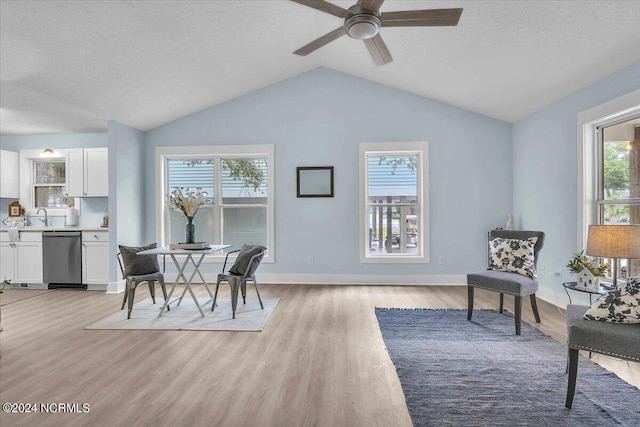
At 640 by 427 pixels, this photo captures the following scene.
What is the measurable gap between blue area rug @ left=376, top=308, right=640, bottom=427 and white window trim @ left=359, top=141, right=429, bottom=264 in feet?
6.67

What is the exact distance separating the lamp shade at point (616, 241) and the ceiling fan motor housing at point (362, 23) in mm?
2331

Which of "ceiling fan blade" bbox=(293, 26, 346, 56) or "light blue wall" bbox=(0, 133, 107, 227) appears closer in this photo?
"ceiling fan blade" bbox=(293, 26, 346, 56)

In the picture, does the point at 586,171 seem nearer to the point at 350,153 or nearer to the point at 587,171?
the point at 587,171

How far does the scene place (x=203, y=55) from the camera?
4227 millimetres

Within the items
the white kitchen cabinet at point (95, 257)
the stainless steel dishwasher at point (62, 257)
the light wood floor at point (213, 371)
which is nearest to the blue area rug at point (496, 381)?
the light wood floor at point (213, 371)

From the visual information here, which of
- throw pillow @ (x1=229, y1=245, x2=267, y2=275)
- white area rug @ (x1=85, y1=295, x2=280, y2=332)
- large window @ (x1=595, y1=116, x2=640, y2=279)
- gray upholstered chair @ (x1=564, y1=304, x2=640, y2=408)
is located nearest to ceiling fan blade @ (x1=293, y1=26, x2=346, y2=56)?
throw pillow @ (x1=229, y1=245, x2=267, y2=275)

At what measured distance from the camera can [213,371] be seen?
102 inches

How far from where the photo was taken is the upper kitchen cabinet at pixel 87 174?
561 cm

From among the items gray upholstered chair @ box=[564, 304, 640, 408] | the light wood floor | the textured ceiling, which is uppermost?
the textured ceiling

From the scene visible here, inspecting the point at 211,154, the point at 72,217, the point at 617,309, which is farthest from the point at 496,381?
the point at 72,217

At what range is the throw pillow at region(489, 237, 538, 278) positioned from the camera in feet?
11.7

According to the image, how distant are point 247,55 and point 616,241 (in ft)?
14.1

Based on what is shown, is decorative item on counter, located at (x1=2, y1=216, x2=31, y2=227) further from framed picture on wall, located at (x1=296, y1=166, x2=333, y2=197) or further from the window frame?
the window frame

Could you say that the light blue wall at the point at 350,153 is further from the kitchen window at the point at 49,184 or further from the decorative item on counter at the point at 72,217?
the kitchen window at the point at 49,184
